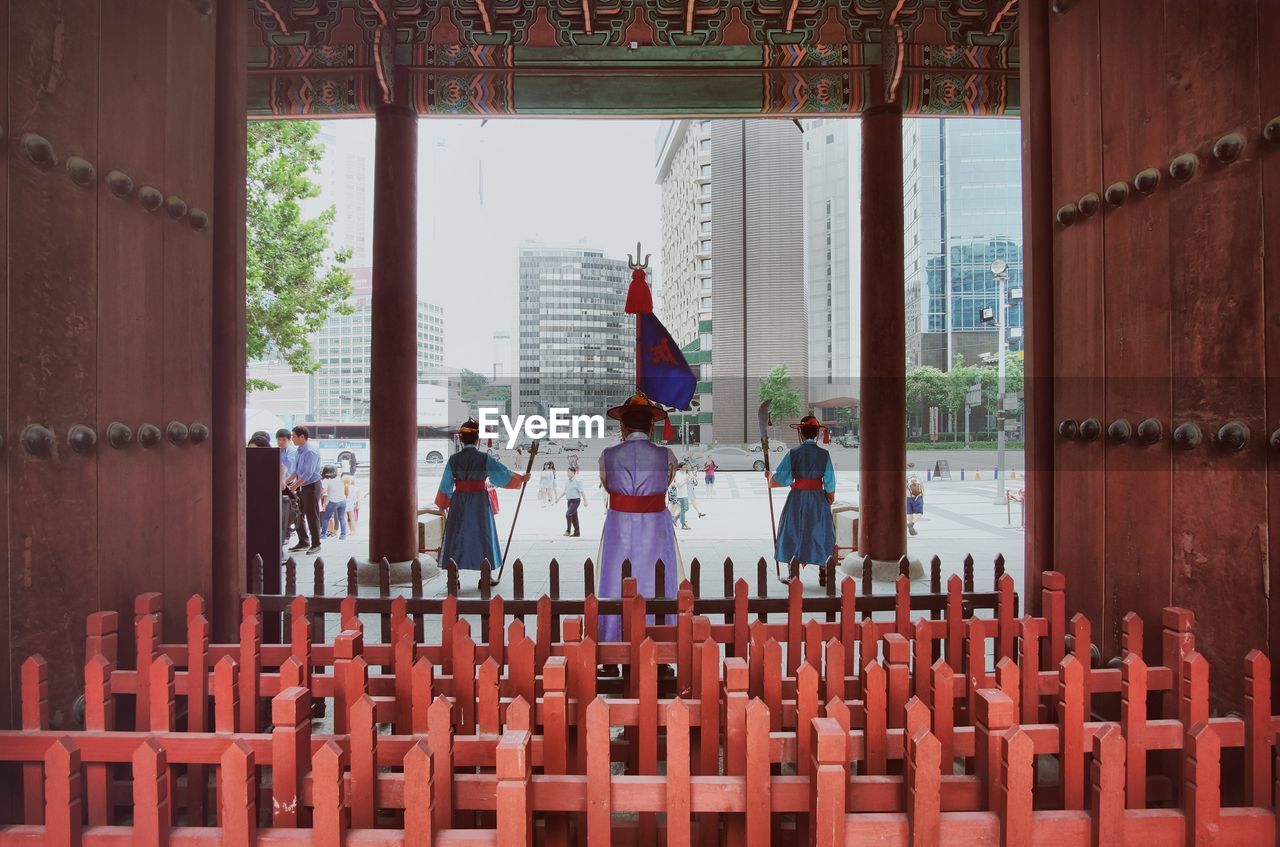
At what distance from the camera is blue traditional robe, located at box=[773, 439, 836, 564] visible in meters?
6.49

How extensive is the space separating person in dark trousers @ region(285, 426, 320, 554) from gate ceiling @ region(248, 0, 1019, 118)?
3.83 meters

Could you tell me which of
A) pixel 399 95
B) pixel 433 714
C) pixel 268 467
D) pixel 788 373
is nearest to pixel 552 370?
pixel 788 373

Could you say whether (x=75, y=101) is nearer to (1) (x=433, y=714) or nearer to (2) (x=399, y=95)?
(1) (x=433, y=714)

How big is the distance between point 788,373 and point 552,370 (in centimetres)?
1338

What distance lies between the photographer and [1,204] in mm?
1780

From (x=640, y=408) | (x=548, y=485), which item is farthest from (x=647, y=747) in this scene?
(x=548, y=485)

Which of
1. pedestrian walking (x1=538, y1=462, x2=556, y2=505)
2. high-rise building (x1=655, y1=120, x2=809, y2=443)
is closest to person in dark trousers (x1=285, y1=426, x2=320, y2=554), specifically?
pedestrian walking (x1=538, y1=462, x2=556, y2=505)

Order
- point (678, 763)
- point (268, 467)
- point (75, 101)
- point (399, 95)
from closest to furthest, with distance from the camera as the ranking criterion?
point (678, 763), point (75, 101), point (268, 467), point (399, 95)

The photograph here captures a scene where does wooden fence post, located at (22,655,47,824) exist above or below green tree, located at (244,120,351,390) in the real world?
below

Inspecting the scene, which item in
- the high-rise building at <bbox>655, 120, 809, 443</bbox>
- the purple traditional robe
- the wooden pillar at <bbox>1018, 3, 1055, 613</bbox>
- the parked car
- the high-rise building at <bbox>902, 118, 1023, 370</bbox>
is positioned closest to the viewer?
the wooden pillar at <bbox>1018, 3, 1055, 613</bbox>

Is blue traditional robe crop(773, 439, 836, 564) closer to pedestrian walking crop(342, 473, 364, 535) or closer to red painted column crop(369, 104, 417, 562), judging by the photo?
red painted column crop(369, 104, 417, 562)

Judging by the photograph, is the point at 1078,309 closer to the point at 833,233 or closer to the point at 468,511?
the point at 468,511

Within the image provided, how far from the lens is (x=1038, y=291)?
2486 millimetres

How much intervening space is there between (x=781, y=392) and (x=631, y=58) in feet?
81.5
